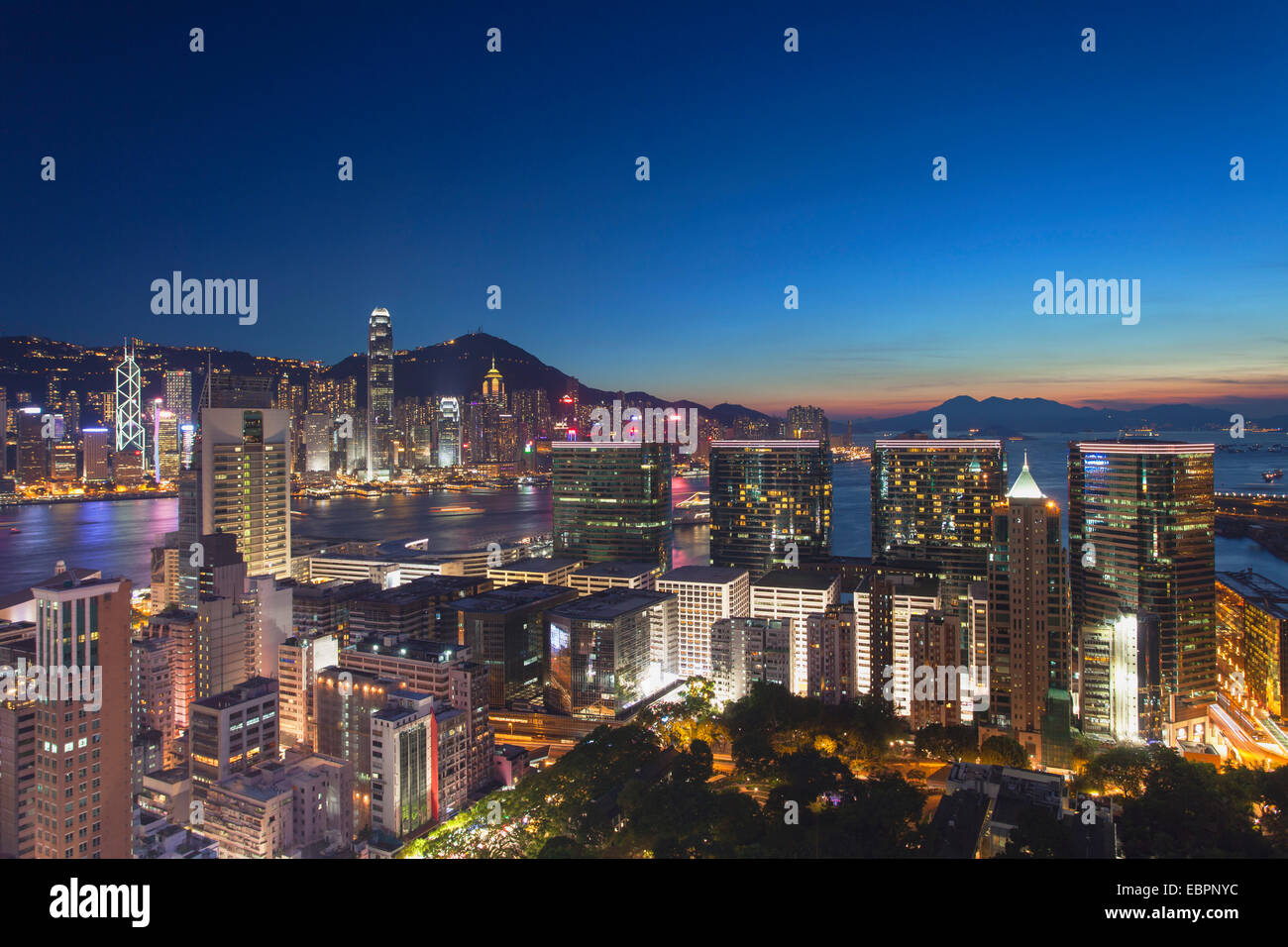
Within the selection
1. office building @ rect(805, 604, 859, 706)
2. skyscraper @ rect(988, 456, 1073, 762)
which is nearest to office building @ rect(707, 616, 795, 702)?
office building @ rect(805, 604, 859, 706)

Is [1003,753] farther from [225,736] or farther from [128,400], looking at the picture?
[128,400]

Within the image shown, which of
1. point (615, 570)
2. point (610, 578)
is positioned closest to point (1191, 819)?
point (610, 578)

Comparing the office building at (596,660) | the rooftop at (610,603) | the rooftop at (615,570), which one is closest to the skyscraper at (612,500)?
the rooftop at (615,570)

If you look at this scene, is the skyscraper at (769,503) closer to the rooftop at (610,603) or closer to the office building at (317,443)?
the rooftop at (610,603)

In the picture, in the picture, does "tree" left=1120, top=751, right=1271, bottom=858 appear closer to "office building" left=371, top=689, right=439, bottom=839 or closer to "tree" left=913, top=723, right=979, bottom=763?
"tree" left=913, top=723, right=979, bottom=763

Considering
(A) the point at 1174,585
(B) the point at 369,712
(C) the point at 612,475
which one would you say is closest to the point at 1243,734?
(A) the point at 1174,585

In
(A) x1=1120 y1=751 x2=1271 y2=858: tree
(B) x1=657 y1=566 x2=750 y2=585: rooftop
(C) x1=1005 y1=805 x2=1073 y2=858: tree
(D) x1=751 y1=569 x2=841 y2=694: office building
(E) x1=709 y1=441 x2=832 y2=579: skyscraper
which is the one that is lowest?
(A) x1=1120 y1=751 x2=1271 y2=858: tree

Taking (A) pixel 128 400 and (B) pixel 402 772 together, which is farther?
(A) pixel 128 400
